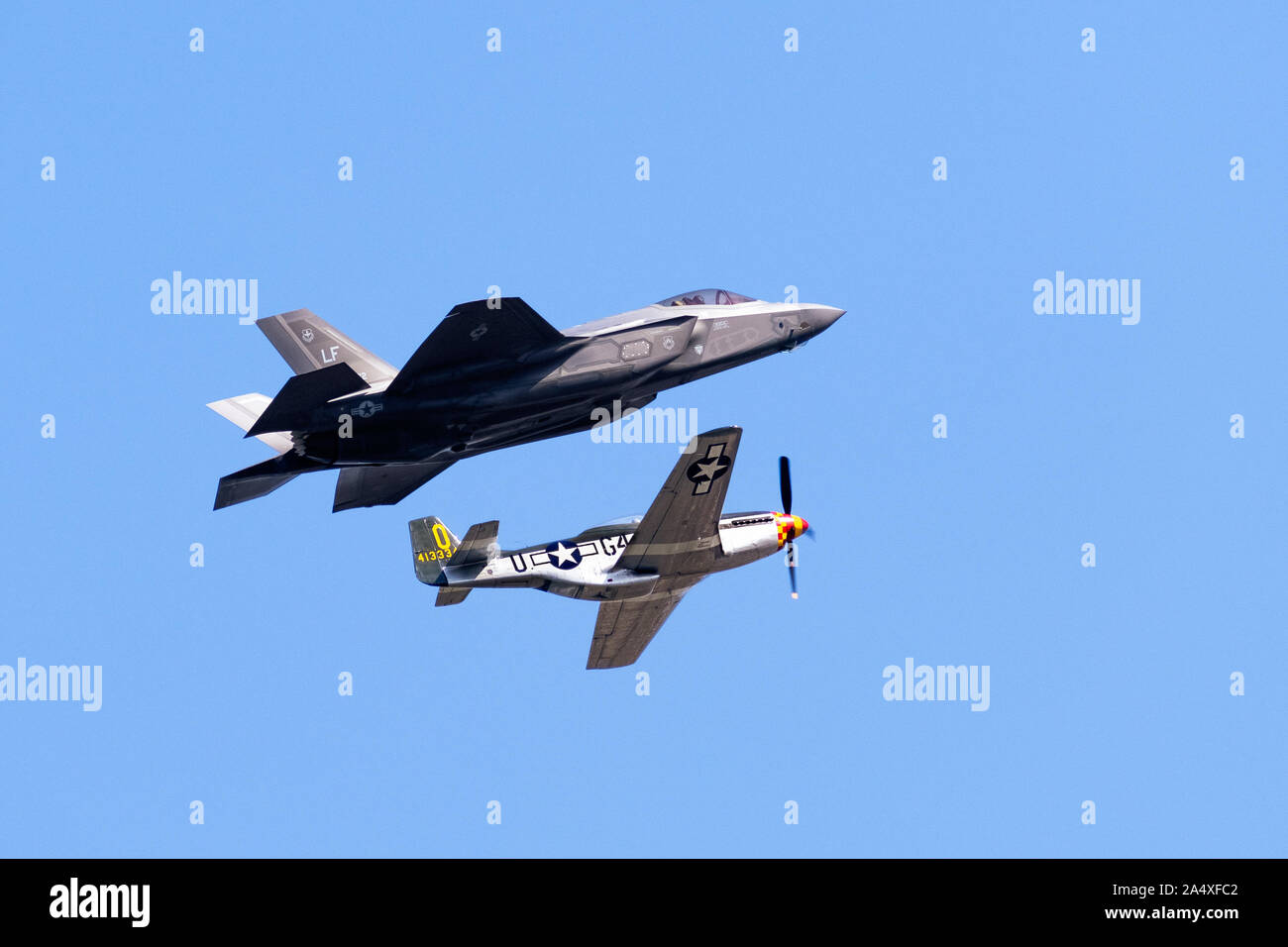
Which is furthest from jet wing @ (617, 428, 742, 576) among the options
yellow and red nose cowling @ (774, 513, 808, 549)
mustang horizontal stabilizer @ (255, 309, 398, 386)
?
mustang horizontal stabilizer @ (255, 309, 398, 386)

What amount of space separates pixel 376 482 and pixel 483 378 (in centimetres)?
698

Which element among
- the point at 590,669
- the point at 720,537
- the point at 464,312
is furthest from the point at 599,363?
the point at 590,669

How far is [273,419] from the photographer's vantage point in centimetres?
4484

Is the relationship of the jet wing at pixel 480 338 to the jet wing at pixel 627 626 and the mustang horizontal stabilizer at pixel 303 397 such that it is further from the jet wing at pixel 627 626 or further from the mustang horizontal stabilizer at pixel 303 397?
the jet wing at pixel 627 626

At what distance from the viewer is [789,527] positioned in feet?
174

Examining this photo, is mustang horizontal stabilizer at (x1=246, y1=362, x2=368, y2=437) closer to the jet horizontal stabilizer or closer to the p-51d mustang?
the jet horizontal stabilizer

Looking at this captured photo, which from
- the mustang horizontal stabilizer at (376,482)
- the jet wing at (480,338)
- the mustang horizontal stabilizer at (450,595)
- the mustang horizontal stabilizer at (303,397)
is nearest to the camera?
the mustang horizontal stabilizer at (303,397)

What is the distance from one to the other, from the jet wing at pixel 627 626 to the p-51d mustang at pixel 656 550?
346 millimetres

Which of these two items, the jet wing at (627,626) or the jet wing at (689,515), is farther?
the jet wing at (627,626)

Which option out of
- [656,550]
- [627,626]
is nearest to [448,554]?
[627,626]

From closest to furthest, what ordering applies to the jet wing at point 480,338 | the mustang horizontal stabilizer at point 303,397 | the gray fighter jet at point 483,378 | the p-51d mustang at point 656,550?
the mustang horizontal stabilizer at point 303,397 → the jet wing at point 480,338 → the gray fighter jet at point 483,378 → the p-51d mustang at point 656,550

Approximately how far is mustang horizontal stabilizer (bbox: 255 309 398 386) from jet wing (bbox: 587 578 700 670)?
10111 millimetres

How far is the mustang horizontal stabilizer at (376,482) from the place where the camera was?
51.0 meters

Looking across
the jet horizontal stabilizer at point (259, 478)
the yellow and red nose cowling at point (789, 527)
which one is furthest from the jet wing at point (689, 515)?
the jet horizontal stabilizer at point (259, 478)
